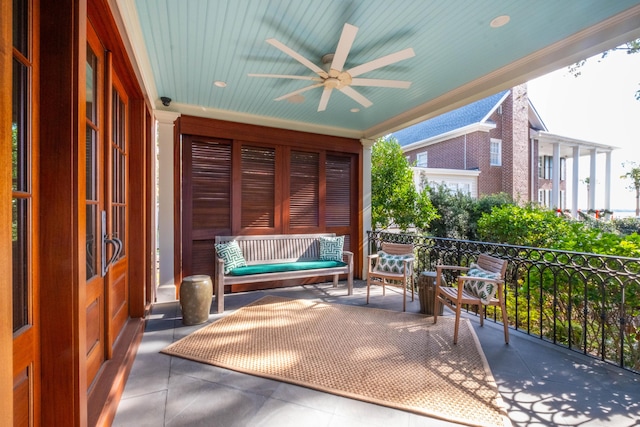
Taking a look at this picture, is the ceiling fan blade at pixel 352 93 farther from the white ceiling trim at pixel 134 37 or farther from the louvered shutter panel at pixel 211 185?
the louvered shutter panel at pixel 211 185

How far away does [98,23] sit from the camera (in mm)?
1848

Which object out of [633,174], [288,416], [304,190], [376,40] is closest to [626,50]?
[376,40]

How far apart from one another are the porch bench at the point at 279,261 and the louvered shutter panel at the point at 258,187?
12.4 inches

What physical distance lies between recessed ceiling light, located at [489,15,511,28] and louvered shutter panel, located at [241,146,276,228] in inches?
130

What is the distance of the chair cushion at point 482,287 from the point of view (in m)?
2.71

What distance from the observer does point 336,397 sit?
193 cm

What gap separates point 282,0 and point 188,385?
278cm

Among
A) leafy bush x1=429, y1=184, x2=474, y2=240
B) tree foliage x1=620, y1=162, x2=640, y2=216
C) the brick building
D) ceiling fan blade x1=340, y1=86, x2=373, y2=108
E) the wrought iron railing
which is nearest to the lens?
the wrought iron railing

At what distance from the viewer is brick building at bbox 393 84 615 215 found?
394 inches

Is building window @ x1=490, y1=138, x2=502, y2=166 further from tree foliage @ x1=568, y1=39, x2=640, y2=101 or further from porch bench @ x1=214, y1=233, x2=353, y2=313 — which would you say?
porch bench @ x1=214, y1=233, x2=353, y2=313

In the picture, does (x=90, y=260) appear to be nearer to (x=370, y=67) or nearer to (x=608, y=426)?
(x=370, y=67)

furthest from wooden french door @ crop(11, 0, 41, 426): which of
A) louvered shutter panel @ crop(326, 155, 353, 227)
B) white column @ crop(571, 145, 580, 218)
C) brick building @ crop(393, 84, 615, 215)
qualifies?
white column @ crop(571, 145, 580, 218)

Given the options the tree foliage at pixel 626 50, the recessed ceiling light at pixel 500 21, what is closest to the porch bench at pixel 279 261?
the recessed ceiling light at pixel 500 21

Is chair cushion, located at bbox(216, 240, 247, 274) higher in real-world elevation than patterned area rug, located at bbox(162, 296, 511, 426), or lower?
higher
